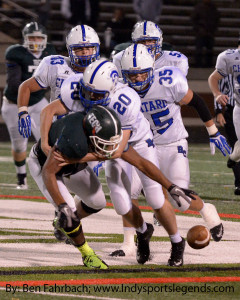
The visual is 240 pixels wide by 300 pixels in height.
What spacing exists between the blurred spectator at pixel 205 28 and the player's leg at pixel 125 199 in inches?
478

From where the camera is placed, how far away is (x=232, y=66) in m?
8.93

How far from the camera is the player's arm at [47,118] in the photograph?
18.6 ft

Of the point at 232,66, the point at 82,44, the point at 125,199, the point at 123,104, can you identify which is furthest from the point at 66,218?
the point at 232,66

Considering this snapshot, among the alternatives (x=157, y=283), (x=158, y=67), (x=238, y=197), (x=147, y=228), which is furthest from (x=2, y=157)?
(x=157, y=283)

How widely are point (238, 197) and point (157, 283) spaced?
174 inches

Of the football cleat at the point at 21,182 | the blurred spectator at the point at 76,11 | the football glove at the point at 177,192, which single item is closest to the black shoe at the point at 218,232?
the football glove at the point at 177,192

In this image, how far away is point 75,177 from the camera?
5.76 meters

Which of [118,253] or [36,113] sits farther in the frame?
[36,113]

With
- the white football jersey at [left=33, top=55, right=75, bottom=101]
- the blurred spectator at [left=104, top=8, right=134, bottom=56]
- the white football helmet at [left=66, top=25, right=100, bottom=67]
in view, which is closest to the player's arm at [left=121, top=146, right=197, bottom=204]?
the white football helmet at [left=66, top=25, right=100, bottom=67]

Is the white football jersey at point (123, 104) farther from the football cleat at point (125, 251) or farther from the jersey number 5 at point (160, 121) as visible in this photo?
the football cleat at point (125, 251)

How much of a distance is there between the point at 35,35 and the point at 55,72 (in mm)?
2910

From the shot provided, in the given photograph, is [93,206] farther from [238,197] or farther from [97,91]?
[238,197]

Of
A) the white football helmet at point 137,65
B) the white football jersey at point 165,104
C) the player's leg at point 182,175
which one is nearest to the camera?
the white football helmet at point 137,65

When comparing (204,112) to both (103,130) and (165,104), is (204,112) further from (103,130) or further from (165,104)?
(103,130)
